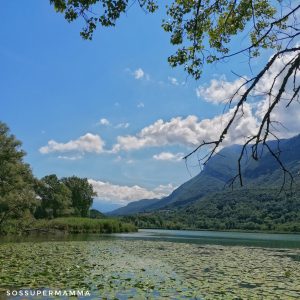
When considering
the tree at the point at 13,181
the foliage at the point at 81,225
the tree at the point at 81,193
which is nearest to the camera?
the tree at the point at 13,181

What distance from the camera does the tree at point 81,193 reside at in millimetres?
89875

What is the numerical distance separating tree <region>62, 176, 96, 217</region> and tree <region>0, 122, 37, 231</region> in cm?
4306

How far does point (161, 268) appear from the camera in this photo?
730 inches

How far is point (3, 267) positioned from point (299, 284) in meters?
11.4

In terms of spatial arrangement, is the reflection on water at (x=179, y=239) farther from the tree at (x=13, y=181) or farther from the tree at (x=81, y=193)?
the tree at (x=81, y=193)

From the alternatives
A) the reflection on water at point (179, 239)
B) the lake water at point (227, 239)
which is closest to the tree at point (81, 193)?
the lake water at point (227, 239)

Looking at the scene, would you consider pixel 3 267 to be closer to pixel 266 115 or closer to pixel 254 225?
pixel 266 115

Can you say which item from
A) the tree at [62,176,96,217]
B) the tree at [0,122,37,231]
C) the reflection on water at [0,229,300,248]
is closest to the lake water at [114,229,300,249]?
the reflection on water at [0,229,300,248]

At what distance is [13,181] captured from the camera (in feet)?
138

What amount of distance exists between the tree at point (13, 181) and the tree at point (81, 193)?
43057mm

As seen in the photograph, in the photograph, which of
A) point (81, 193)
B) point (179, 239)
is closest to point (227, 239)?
point (179, 239)

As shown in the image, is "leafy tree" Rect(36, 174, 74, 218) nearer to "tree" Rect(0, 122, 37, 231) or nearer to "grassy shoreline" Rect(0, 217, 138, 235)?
"grassy shoreline" Rect(0, 217, 138, 235)

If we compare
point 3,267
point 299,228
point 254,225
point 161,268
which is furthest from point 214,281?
point 254,225

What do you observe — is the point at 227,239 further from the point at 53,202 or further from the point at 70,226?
the point at 53,202
